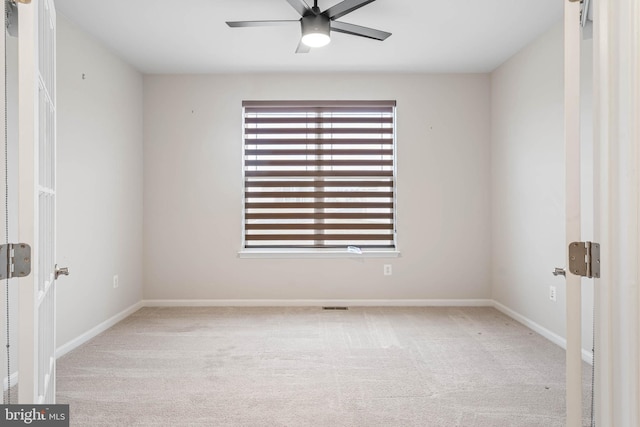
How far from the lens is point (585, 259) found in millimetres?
1123

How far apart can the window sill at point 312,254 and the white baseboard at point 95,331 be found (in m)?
1.23

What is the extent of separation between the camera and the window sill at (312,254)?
4.44 meters

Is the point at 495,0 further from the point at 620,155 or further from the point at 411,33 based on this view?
the point at 620,155

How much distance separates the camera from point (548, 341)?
3334 mm

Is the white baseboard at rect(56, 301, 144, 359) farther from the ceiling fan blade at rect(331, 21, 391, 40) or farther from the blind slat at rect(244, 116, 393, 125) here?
the ceiling fan blade at rect(331, 21, 391, 40)

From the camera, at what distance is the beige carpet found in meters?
2.16

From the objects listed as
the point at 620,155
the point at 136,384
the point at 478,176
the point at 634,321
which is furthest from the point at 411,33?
the point at 136,384

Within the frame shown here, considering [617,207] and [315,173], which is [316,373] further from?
[315,173]

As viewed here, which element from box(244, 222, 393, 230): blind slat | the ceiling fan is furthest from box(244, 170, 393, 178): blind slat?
the ceiling fan

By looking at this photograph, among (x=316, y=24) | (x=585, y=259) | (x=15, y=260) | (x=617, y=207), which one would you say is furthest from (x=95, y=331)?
(x=617, y=207)

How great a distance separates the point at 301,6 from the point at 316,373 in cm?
241

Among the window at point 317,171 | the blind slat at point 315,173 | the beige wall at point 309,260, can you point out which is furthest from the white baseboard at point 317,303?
the blind slat at point 315,173

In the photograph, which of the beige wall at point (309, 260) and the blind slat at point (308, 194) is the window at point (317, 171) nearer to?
the blind slat at point (308, 194)

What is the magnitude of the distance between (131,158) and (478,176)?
375 centimetres
